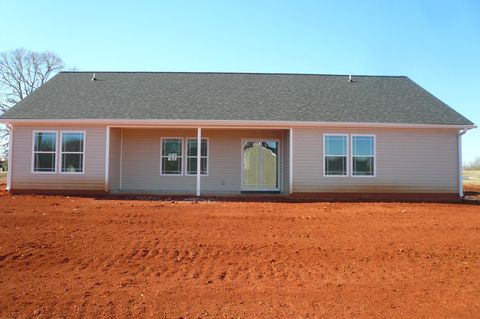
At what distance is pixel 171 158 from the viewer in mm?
15945

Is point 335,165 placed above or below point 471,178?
above

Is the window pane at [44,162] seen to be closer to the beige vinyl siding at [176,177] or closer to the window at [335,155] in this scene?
the beige vinyl siding at [176,177]

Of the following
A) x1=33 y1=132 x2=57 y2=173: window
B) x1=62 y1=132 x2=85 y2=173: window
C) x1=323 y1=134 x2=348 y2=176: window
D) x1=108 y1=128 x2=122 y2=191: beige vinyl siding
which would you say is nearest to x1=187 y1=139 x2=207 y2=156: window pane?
x1=108 y1=128 x2=122 y2=191: beige vinyl siding

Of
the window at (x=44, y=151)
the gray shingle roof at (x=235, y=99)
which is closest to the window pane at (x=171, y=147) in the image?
the gray shingle roof at (x=235, y=99)

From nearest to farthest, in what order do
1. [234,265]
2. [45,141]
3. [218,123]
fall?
[234,265], [218,123], [45,141]

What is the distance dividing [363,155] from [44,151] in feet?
38.2

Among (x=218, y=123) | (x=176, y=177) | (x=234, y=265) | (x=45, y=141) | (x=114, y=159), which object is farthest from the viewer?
(x=176, y=177)

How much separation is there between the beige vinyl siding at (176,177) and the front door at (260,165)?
0.39 metres

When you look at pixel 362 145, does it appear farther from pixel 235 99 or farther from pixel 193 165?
pixel 193 165

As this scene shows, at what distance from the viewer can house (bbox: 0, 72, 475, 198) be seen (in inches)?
564

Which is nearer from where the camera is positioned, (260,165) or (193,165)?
(193,165)

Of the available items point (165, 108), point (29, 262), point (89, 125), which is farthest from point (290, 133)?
point (29, 262)

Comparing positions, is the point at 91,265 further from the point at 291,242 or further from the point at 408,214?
the point at 408,214

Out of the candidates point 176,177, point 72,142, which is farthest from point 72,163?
point 176,177
